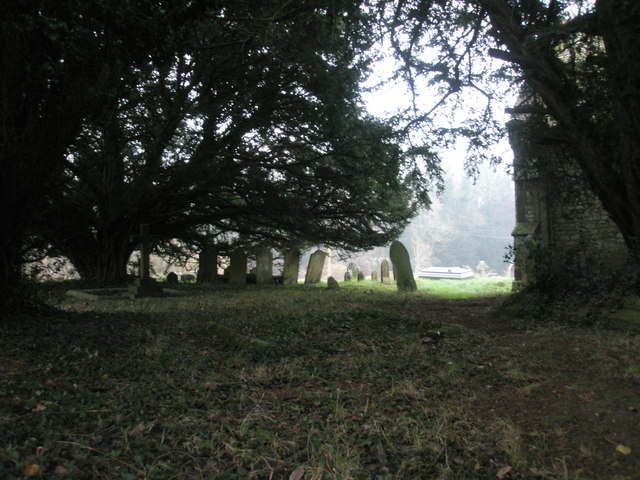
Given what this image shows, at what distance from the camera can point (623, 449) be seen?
96.8 inches

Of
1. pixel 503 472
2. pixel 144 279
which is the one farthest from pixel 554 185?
pixel 144 279

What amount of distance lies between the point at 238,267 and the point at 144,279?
16.3ft

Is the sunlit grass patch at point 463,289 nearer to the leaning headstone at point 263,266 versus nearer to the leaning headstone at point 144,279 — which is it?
the leaning headstone at point 263,266

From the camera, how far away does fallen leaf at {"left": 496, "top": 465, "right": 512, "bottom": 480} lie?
2287mm

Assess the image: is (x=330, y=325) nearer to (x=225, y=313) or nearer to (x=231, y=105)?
(x=225, y=313)

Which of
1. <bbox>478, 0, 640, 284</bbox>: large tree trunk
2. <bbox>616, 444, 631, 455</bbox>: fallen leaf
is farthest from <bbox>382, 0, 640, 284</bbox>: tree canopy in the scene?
<bbox>616, 444, 631, 455</bbox>: fallen leaf

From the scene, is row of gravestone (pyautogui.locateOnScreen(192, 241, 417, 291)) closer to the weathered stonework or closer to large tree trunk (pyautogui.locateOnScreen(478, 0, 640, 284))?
the weathered stonework

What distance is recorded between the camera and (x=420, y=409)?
121 inches

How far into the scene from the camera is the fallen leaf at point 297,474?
226cm

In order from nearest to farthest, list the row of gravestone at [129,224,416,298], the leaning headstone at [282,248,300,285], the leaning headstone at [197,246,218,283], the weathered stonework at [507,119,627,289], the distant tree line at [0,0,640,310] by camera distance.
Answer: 1. the distant tree line at [0,0,640,310]
2. the weathered stonework at [507,119,627,289]
3. the row of gravestone at [129,224,416,298]
4. the leaning headstone at [197,246,218,283]
5. the leaning headstone at [282,248,300,285]

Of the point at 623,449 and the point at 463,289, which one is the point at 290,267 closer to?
the point at 463,289

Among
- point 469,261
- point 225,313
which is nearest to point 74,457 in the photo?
point 225,313

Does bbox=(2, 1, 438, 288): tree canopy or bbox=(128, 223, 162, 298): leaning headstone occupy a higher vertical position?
bbox=(2, 1, 438, 288): tree canopy

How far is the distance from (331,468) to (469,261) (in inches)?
1892
